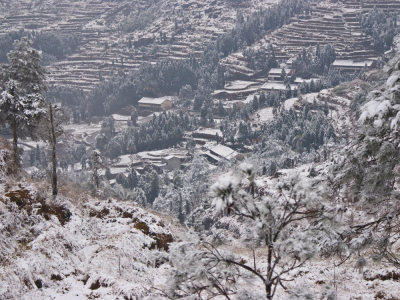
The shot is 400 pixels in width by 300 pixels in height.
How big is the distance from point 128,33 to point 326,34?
276 ft

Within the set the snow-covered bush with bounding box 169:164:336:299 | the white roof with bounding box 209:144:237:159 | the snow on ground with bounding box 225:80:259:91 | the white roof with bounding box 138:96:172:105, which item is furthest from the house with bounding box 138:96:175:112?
the snow-covered bush with bounding box 169:164:336:299

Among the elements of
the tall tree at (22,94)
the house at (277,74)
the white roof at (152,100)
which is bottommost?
the white roof at (152,100)

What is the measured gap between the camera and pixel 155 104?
13188 centimetres

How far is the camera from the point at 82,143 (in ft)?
357

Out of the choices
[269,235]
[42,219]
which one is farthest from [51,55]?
[269,235]

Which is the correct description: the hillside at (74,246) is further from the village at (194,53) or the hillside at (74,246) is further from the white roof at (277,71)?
the white roof at (277,71)

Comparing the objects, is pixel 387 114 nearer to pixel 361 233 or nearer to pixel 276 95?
pixel 361 233

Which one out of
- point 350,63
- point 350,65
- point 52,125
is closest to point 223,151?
point 350,65

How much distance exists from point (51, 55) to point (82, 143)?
78.4 meters

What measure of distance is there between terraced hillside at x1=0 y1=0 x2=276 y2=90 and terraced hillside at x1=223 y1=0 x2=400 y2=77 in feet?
79.1

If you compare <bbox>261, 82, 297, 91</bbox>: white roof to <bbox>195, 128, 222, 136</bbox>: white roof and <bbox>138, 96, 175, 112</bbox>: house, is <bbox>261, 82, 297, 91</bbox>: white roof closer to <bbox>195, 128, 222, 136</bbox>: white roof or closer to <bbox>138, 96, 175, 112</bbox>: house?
<bbox>195, 128, 222, 136</bbox>: white roof

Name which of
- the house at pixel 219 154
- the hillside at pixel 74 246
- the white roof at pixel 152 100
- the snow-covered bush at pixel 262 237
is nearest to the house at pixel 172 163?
the house at pixel 219 154

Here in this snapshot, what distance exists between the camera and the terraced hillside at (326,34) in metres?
137

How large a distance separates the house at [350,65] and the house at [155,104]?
49111mm
